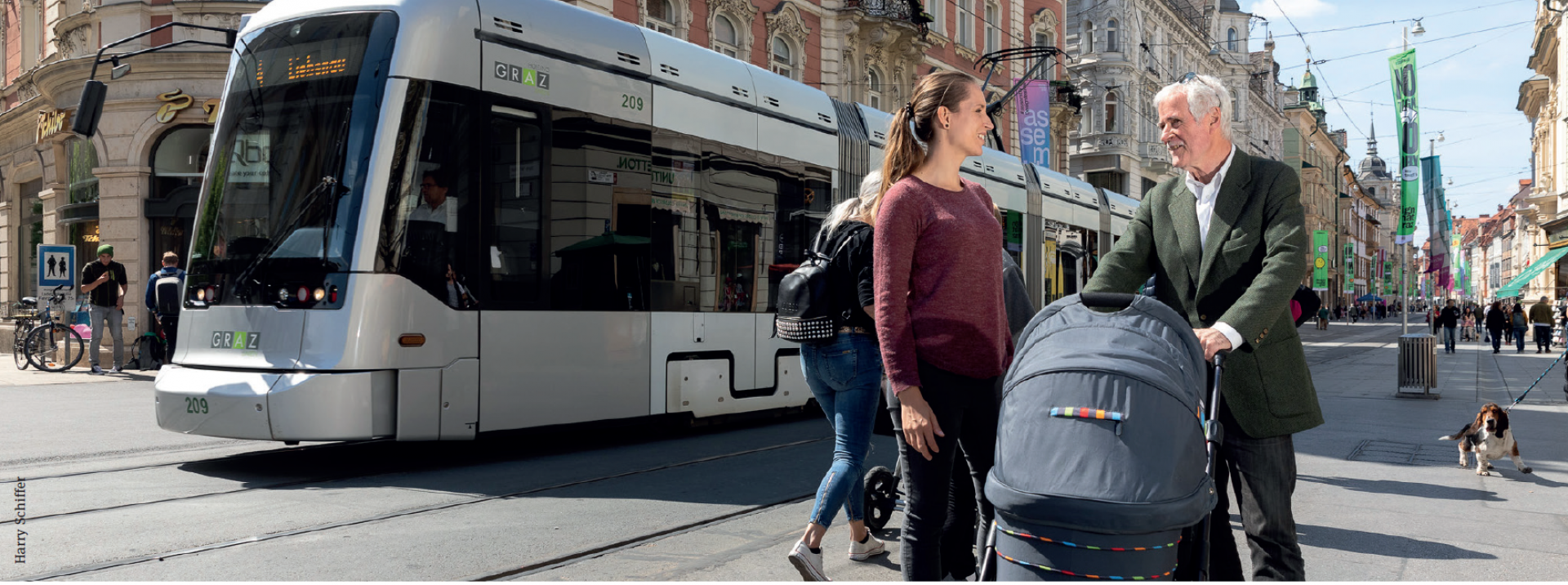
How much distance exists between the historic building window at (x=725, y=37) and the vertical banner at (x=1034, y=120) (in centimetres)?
677

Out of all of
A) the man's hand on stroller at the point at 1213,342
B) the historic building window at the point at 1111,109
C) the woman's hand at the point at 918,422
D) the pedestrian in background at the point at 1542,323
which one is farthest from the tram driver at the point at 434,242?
the historic building window at the point at 1111,109

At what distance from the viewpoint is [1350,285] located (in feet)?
332

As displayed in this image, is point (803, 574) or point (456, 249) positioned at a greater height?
point (456, 249)

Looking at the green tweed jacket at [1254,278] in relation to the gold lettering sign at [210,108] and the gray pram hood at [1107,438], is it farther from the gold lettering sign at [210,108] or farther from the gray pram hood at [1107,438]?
the gold lettering sign at [210,108]

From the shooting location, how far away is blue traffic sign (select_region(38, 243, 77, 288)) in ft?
56.3

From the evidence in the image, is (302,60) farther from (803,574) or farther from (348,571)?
(803,574)

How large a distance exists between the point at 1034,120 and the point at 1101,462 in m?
24.8

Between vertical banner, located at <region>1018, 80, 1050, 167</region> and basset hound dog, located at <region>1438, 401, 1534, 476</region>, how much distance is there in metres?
18.6

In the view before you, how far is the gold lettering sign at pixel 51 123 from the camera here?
65.8ft

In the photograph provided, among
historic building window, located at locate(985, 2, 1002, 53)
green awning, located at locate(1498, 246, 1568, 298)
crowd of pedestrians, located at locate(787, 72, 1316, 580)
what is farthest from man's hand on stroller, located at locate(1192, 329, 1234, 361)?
green awning, located at locate(1498, 246, 1568, 298)

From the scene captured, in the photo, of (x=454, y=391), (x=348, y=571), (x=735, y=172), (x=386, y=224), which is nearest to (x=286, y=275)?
(x=386, y=224)

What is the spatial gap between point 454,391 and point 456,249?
2.87 feet

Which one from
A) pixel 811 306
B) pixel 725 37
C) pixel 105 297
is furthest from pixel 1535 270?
pixel 811 306

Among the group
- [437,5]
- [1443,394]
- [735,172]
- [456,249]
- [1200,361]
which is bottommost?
[1443,394]
